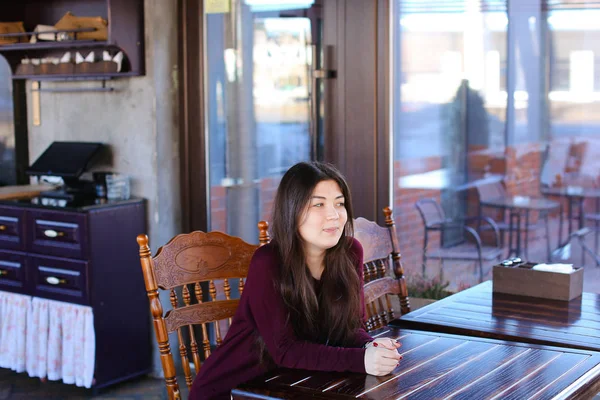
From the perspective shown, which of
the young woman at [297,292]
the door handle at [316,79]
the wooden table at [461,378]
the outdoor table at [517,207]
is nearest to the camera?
the wooden table at [461,378]

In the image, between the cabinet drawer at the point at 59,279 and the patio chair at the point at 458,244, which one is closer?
the patio chair at the point at 458,244

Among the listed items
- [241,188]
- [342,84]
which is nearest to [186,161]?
[241,188]

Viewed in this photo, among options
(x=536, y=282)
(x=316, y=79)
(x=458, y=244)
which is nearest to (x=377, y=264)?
(x=536, y=282)

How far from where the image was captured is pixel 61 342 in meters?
4.07

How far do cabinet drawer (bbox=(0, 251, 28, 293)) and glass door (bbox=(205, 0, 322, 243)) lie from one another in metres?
0.96

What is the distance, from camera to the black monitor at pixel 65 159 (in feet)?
14.0

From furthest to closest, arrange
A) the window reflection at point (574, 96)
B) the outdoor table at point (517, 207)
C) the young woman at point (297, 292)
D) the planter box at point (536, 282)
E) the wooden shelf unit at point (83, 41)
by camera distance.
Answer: the wooden shelf unit at point (83, 41)
the outdoor table at point (517, 207)
the window reflection at point (574, 96)
the planter box at point (536, 282)
the young woman at point (297, 292)

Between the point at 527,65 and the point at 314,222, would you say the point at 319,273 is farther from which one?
the point at 527,65

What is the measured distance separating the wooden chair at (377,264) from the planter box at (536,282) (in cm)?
31

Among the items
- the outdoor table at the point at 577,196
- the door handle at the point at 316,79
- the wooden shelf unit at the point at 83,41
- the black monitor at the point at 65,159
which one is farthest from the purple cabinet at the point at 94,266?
the outdoor table at the point at 577,196

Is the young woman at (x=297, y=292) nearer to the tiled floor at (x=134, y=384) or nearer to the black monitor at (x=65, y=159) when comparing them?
the tiled floor at (x=134, y=384)

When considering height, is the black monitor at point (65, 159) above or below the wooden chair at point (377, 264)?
above

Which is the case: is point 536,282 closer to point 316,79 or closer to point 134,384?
point 316,79

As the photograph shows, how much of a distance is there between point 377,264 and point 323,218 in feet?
2.34
